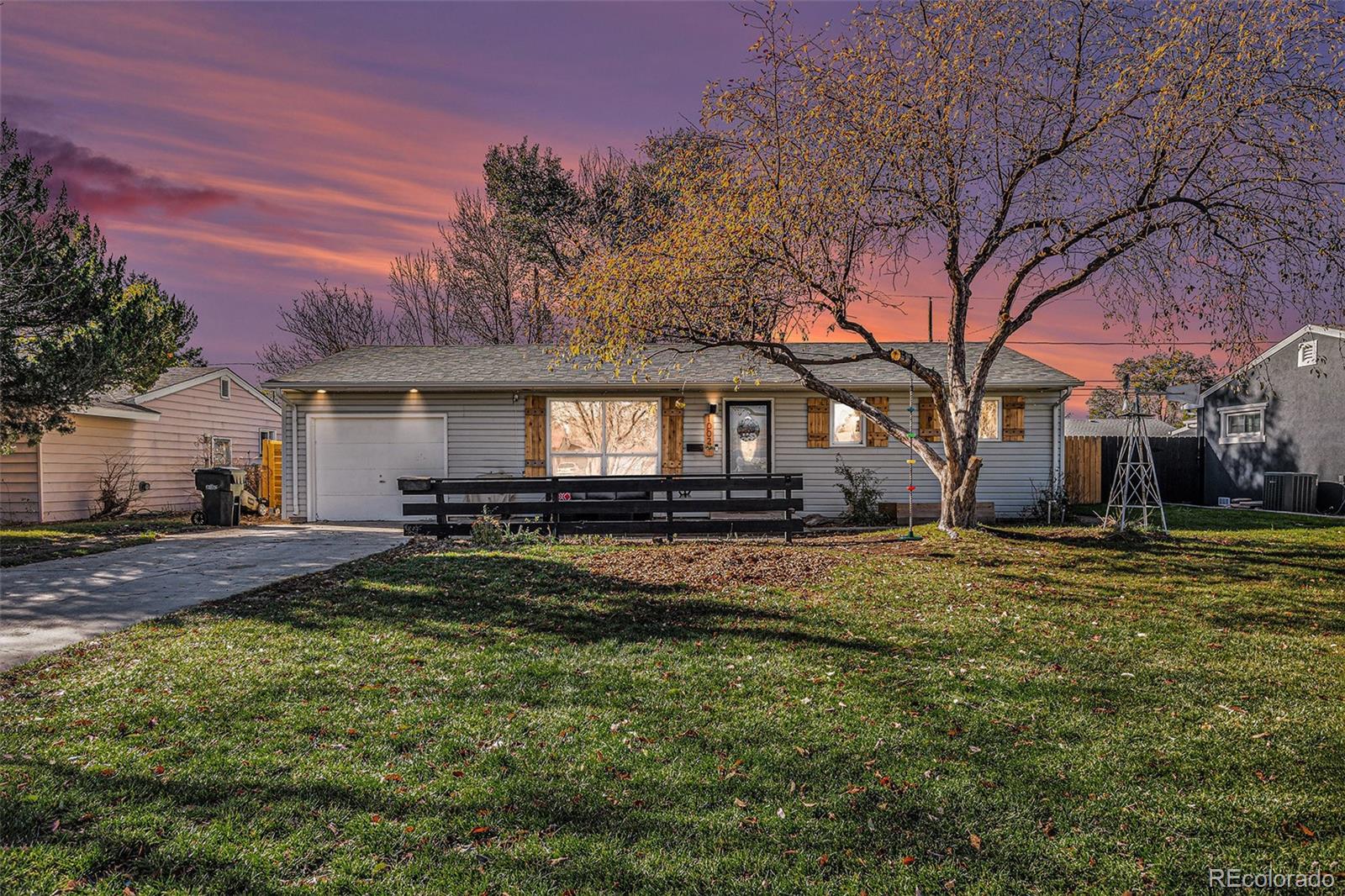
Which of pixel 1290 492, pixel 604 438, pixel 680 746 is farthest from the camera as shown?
pixel 1290 492

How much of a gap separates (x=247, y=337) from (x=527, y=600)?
30.0 m

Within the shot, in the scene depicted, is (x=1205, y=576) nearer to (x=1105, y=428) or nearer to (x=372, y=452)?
(x=372, y=452)

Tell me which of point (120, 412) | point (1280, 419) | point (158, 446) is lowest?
point (158, 446)

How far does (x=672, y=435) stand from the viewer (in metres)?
15.3

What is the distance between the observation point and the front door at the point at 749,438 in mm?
15367

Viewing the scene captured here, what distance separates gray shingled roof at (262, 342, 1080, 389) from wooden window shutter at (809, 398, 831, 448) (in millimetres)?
586

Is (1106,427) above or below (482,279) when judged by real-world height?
below

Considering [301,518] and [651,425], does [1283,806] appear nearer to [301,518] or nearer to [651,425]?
[651,425]

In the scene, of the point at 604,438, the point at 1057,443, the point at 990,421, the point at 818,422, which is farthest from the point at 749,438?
the point at 1057,443

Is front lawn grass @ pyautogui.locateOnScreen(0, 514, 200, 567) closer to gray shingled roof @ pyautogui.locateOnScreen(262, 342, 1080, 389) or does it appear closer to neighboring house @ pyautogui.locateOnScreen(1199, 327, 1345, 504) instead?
gray shingled roof @ pyautogui.locateOnScreen(262, 342, 1080, 389)

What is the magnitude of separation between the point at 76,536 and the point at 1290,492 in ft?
87.0

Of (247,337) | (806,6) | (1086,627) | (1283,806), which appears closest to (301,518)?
(806,6)

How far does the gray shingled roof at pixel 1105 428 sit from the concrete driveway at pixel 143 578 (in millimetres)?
37316

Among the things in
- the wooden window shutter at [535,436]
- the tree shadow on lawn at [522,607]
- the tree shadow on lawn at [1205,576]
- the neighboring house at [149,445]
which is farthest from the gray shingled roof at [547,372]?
the tree shadow on lawn at [522,607]
